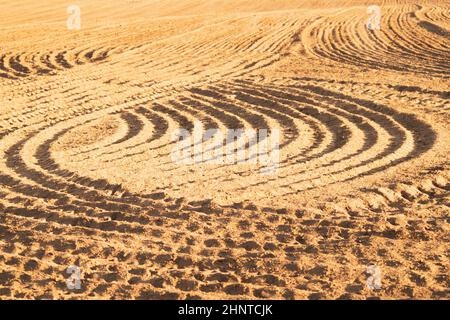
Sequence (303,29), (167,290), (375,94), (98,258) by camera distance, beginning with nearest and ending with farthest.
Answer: (167,290) < (98,258) < (375,94) < (303,29)

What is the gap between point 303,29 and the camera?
2039 centimetres

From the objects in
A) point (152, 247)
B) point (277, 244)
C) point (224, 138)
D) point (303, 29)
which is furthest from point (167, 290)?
point (303, 29)

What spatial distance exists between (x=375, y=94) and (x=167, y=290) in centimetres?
734

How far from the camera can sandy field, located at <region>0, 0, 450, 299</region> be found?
4.87 meters

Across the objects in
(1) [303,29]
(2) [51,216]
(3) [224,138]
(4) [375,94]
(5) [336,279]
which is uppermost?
(1) [303,29]

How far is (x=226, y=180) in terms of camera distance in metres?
6.74

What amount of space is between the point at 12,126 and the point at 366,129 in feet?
18.1

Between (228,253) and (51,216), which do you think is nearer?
(228,253)

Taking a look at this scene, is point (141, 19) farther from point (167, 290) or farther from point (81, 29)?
point (167, 290)

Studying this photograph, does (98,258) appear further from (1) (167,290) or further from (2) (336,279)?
(2) (336,279)

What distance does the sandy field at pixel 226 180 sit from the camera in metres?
4.87

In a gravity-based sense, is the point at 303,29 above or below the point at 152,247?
above

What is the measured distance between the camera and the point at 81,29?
21.0m

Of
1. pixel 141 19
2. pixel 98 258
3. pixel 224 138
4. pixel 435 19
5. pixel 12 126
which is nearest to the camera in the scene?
pixel 98 258
